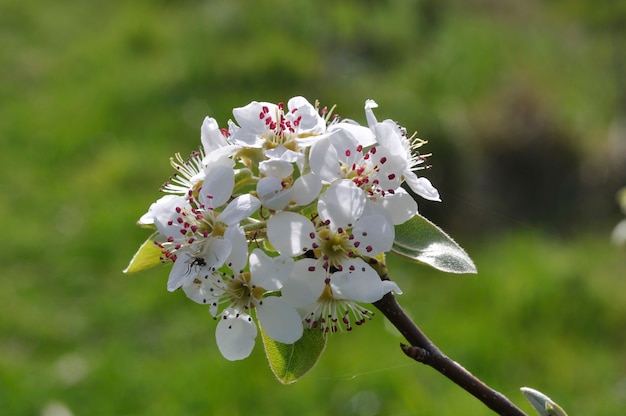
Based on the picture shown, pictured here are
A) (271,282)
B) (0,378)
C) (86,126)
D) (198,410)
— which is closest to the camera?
(271,282)

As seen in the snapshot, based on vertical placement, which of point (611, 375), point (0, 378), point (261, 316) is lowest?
point (0, 378)

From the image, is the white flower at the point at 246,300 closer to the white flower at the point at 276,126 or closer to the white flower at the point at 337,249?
the white flower at the point at 337,249

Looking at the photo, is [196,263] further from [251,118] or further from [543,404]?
[543,404]

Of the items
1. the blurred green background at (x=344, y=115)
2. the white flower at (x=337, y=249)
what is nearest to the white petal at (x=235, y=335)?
the white flower at (x=337, y=249)

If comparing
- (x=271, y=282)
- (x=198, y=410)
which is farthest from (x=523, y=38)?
(x=271, y=282)

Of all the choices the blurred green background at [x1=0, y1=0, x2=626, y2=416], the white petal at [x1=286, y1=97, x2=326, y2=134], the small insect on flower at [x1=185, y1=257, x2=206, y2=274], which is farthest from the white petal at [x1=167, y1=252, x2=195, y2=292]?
the blurred green background at [x1=0, y1=0, x2=626, y2=416]

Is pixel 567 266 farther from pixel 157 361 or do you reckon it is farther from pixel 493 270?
pixel 157 361
